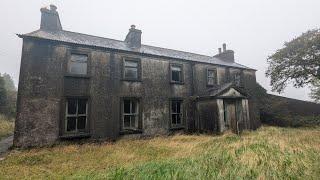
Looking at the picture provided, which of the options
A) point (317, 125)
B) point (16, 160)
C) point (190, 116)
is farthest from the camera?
point (317, 125)

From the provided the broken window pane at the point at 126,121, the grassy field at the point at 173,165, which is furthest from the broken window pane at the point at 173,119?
the grassy field at the point at 173,165

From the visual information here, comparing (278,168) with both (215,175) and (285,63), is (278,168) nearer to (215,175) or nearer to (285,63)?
(215,175)

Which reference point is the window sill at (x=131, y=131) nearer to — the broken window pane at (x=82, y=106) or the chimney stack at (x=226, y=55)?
the broken window pane at (x=82, y=106)

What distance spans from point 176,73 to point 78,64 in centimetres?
751

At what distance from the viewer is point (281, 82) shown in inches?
904

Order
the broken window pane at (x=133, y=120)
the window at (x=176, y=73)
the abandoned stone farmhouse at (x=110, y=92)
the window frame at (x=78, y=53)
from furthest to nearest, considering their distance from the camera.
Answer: the window at (x=176, y=73) < the broken window pane at (x=133, y=120) < the window frame at (x=78, y=53) < the abandoned stone farmhouse at (x=110, y=92)

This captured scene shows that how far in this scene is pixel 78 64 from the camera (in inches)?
522

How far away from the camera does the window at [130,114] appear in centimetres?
1448

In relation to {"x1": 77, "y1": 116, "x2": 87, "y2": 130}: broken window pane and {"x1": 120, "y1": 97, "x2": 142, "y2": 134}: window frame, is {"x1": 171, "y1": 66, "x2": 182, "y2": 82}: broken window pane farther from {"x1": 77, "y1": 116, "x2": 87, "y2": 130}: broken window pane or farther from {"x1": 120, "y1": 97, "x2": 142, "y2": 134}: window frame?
{"x1": 77, "y1": 116, "x2": 87, "y2": 130}: broken window pane

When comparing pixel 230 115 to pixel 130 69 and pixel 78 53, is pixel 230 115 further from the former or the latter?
pixel 78 53

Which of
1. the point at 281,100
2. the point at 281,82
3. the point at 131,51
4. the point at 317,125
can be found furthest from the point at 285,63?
the point at 131,51

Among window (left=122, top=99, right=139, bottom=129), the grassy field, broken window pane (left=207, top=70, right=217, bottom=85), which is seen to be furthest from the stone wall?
the grassy field

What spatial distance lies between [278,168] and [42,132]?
11.1 metres

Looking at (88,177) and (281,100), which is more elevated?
(281,100)
